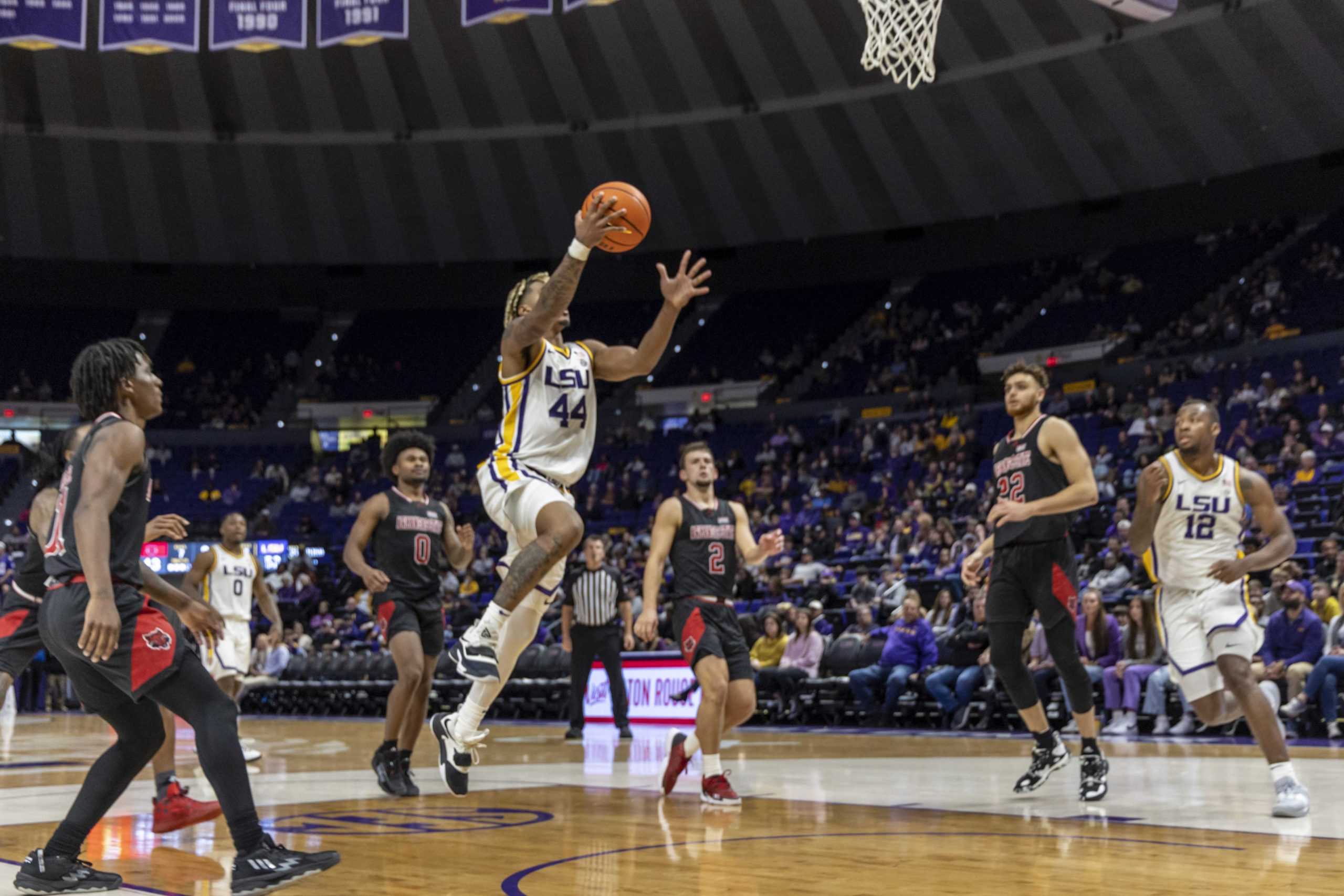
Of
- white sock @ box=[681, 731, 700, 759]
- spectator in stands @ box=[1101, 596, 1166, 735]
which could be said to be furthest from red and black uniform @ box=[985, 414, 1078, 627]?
spectator in stands @ box=[1101, 596, 1166, 735]

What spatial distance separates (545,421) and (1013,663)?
294 centimetres

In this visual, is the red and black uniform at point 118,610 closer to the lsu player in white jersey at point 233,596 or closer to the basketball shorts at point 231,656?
the lsu player in white jersey at point 233,596

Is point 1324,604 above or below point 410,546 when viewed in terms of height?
below

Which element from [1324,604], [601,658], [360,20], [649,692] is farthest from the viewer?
[360,20]

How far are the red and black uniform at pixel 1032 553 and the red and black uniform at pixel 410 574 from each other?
3.18 m

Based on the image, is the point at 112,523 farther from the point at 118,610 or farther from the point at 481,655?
the point at 481,655

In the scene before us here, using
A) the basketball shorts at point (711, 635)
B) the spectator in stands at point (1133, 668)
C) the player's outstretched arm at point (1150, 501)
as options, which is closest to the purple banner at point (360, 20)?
the spectator in stands at point (1133, 668)

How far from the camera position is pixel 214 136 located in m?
30.4

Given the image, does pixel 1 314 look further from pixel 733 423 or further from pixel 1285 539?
pixel 1285 539

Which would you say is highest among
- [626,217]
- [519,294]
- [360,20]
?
[360,20]

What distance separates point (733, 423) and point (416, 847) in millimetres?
27534

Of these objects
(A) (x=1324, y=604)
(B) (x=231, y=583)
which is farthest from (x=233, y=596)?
(A) (x=1324, y=604)

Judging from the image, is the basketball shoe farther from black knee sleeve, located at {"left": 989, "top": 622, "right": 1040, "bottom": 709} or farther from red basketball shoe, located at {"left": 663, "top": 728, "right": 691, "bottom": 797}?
black knee sleeve, located at {"left": 989, "top": 622, "right": 1040, "bottom": 709}

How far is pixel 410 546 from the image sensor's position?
8141mm
